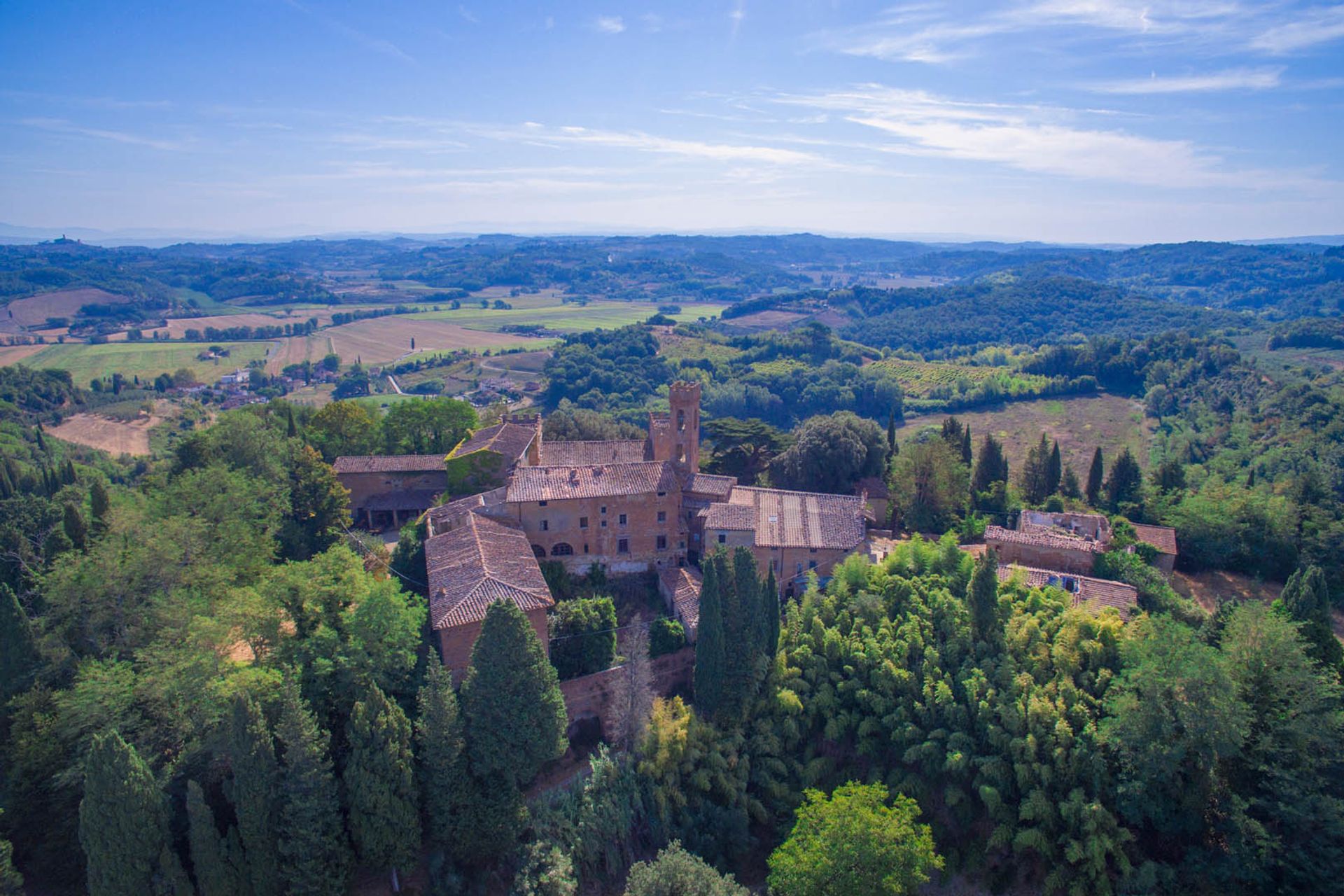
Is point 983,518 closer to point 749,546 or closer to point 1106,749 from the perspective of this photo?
point 749,546

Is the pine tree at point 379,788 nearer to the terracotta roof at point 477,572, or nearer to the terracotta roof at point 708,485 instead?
the terracotta roof at point 477,572

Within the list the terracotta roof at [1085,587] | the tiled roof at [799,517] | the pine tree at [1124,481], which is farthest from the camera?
the pine tree at [1124,481]

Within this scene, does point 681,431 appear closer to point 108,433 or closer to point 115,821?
point 115,821

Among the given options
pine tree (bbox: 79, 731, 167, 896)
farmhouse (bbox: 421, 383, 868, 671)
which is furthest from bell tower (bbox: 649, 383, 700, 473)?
pine tree (bbox: 79, 731, 167, 896)

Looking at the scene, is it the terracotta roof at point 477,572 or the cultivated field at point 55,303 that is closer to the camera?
the terracotta roof at point 477,572

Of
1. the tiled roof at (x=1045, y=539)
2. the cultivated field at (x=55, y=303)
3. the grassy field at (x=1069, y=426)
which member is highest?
the cultivated field at (x=55, y=303)

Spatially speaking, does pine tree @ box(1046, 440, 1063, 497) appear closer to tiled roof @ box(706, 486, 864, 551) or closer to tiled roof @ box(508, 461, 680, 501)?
tiled roof @ box(706, 486, 864, 551)

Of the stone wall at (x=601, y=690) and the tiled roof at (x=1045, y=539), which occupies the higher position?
the tiled roof at (x=1045, y=539)

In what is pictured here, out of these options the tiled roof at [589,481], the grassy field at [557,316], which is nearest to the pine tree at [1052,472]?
the tiled roof at [589,481]
